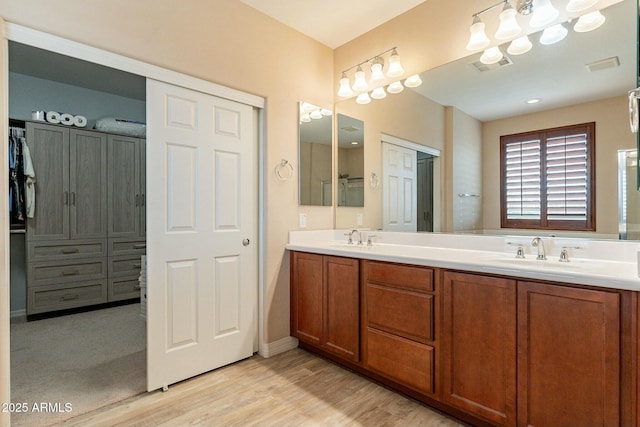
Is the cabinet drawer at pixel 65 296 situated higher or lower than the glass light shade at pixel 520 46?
lower

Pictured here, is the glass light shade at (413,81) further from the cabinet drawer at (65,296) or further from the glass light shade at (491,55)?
the cabinet drawer at (65,296)

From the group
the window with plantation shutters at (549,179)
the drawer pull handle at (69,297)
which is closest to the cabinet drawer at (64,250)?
the drawer pull handle at (69,297)

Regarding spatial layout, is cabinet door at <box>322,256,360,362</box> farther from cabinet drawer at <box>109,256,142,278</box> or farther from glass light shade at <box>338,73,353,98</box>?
cabinet drawer at <box>109,256,142,278</box>

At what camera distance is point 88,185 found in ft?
12.1

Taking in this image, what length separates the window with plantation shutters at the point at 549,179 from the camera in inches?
69.3

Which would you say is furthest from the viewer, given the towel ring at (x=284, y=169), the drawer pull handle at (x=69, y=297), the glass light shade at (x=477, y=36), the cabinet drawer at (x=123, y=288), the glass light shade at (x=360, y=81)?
the cabinet drawer at (x=123, y=288)

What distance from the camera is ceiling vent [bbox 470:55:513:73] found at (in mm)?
1993

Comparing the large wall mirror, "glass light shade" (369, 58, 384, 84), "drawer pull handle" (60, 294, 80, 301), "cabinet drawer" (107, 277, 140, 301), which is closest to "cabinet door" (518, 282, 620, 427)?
the large wall mirror

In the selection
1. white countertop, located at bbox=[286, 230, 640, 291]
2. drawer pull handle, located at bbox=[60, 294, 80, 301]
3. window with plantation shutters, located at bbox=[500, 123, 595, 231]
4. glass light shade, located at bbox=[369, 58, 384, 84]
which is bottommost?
drawer pull handle, located at bbox=[60, 294, 80, 301]

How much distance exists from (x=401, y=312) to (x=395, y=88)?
1.75 metres

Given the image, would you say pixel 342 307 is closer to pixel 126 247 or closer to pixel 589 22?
pixel 589 22

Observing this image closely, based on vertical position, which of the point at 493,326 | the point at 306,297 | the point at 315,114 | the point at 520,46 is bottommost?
the point at 306,297

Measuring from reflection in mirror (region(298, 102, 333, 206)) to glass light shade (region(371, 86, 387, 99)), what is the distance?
0.44 m

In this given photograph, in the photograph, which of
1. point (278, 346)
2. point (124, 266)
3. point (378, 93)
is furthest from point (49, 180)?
point (378, 93)
